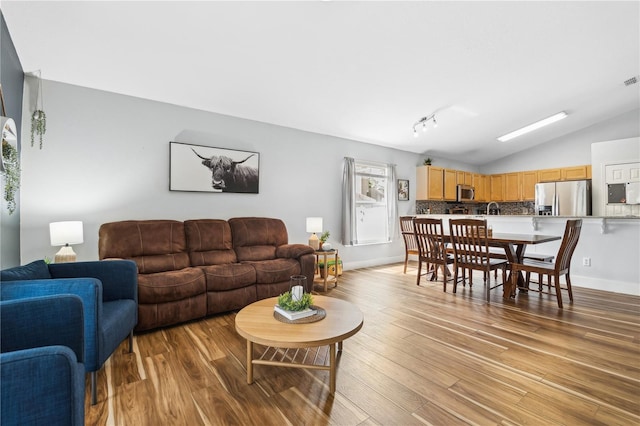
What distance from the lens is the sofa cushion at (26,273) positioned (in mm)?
1684

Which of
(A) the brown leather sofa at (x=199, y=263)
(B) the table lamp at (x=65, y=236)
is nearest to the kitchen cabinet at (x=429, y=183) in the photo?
→ (A) the brown leather sofa at (x=199, y=263)

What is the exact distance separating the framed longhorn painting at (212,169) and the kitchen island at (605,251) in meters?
4.62

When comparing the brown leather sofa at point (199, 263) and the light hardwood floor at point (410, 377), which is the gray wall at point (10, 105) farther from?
the light hardwood floor at point (410, 377)

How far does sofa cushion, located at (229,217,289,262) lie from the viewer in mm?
3807

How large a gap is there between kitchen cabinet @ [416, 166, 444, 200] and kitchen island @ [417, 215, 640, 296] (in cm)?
219

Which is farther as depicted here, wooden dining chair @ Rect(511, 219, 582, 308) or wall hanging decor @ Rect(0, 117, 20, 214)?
wooden dining chair @ Rect(511, 219, 582, 308)

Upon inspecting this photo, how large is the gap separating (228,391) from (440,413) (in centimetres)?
128

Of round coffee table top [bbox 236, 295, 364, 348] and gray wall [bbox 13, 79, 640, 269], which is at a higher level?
gray wall [bbox 13, 79, 640, 269]

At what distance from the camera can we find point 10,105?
2.49m

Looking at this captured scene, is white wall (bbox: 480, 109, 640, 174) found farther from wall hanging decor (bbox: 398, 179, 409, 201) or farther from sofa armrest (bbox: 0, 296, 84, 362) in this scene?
sofa armrest (bbox: 0, 296, 84, 362)

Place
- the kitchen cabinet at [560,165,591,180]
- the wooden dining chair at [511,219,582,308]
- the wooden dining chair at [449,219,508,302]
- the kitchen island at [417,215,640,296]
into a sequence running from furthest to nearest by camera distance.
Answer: the kitchen cabinet at [560,165,591,180] → the kitchen island at [417,215,640,296] → the wooden dining chair at [449,219,508,302] → the wooden dining chair at [511,219,582,308]

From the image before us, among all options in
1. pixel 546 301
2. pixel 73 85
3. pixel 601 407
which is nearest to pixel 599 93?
pixel 546 301

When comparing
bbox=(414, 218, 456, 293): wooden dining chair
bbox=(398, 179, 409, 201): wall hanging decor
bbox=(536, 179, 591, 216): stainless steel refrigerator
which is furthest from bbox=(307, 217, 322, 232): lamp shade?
bbox=(536, 179, 591, 216): stainless steel refrigerator

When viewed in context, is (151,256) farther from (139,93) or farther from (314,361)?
(314,361)
